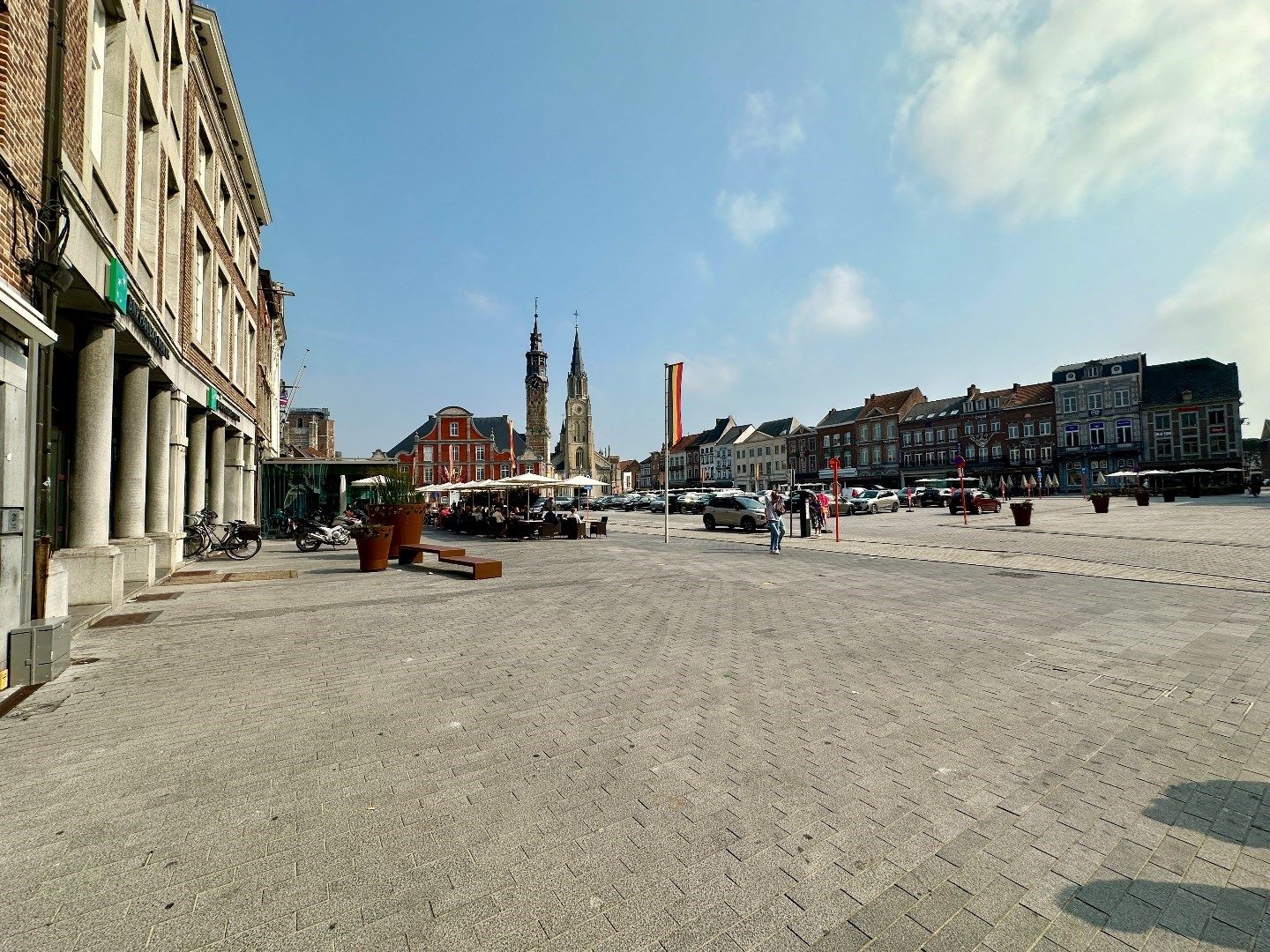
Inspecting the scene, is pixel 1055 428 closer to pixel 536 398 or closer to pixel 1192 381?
pixel 1192 381

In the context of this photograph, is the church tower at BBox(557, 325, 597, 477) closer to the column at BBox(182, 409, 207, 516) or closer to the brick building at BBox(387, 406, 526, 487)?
the brick building at BBox(387, 406, 526, 487)

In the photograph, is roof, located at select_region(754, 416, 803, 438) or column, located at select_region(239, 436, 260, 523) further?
roof, located at select_region(754, 416, 803, 438)

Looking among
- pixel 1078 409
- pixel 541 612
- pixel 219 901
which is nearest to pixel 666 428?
pixel 541 612

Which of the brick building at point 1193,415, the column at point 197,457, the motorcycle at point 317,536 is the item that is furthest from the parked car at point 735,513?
the brick building at point 1193,415

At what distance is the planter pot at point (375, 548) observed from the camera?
513 inches

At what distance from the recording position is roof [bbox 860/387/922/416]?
7725cm

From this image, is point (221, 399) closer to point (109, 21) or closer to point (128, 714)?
point (109, 21)

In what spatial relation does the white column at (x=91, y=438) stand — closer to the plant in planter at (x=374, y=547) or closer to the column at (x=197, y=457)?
the plant in planter at (x=374, y=547)

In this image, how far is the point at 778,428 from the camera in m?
100

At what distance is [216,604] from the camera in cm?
895

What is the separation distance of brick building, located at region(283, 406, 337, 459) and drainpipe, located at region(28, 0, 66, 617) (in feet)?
249

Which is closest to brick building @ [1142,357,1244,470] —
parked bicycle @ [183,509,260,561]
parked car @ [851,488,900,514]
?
parked car @ [851,488,900,514]

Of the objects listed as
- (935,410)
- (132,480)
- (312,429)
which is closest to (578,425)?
(312,429)

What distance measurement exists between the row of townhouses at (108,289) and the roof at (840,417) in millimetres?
77257
